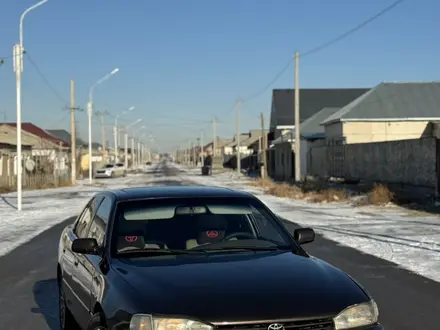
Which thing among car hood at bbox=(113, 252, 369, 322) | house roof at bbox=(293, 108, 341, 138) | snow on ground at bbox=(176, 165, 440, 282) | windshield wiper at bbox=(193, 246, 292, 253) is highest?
house roof at bbox=(293, 108, 341, 138)

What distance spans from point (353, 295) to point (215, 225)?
1.71 m

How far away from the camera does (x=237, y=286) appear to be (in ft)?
14.4

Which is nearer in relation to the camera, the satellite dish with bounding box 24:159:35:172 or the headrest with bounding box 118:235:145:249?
the headrest with bounding box 118:235:145:249

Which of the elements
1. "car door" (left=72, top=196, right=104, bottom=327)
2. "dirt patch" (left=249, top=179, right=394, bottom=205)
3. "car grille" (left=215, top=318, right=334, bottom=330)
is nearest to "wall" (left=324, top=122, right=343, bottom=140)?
"dirt patch" (left=249, top=179, right=394, bottom=205)

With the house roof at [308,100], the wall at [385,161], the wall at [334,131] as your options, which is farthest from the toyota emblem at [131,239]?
the house roof at [308,100]

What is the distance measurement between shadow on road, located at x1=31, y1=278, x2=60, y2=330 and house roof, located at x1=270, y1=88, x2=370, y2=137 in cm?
6613

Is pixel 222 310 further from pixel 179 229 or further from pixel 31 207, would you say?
pixel 31 207

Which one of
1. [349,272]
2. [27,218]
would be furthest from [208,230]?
[27,218]

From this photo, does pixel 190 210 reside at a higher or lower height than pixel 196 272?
higher

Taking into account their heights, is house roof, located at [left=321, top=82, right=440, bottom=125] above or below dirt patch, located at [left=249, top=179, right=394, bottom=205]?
above

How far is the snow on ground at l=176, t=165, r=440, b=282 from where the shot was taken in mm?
12031

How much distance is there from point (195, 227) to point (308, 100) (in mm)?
72280

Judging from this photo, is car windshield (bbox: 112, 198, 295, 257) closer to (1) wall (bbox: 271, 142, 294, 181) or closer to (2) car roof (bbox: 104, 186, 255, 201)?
(2) car roof (bbox: 104, 186, 255, 201)

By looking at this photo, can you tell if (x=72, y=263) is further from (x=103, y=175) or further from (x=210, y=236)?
(x=103, y=175)
